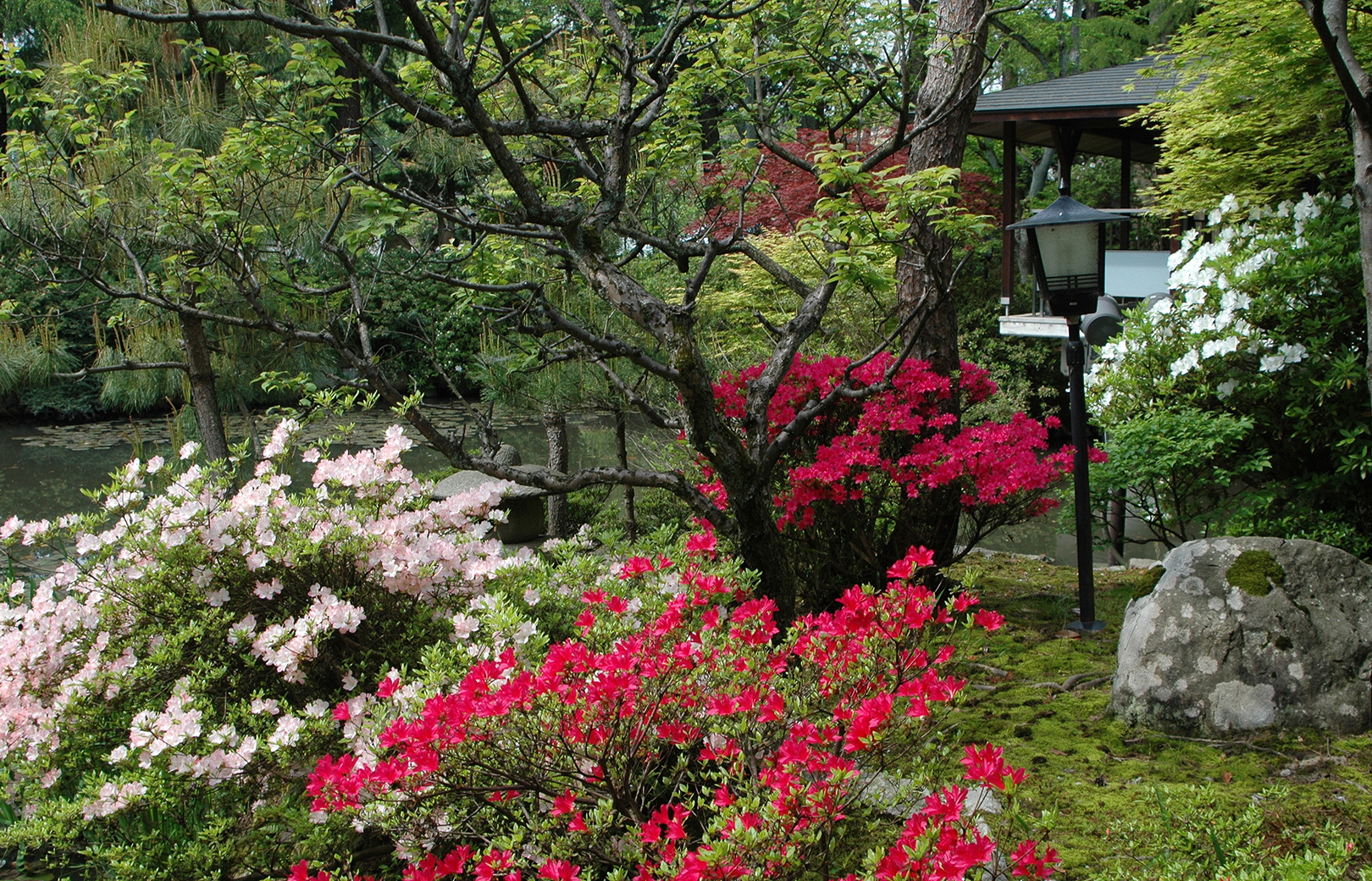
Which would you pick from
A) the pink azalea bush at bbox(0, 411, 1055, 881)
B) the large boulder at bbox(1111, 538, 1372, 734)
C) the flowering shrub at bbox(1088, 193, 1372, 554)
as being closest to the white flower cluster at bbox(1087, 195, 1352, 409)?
the flowering shrub at bbox(1088, 193, 1372, 554)

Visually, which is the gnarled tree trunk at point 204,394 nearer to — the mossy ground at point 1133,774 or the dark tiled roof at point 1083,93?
the mossy ground at point 1133,774

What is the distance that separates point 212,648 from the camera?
2.55 metres

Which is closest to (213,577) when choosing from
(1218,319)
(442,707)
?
(442,707)

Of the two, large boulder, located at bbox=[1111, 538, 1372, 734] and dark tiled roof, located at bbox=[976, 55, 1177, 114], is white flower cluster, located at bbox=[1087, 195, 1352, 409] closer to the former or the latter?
large boulder, located at bbox=[1111, 538, 1372, 734]

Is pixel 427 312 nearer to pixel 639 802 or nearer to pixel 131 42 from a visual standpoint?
pixel 131 42

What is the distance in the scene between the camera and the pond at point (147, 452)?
930 cm

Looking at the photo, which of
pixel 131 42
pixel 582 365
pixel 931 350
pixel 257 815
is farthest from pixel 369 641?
pixel 131 42

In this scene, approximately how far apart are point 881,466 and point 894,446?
1.02 ft

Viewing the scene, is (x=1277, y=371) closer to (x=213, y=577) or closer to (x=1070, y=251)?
(x=1070, y=251)

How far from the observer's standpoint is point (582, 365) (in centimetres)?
639

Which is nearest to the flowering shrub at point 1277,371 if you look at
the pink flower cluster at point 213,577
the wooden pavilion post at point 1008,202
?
the pink flower cluster at point 213,577

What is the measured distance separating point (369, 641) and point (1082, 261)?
3500 mm

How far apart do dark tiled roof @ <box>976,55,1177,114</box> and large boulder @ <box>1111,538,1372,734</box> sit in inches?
321

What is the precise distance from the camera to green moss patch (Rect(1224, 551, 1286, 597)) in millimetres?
2938
